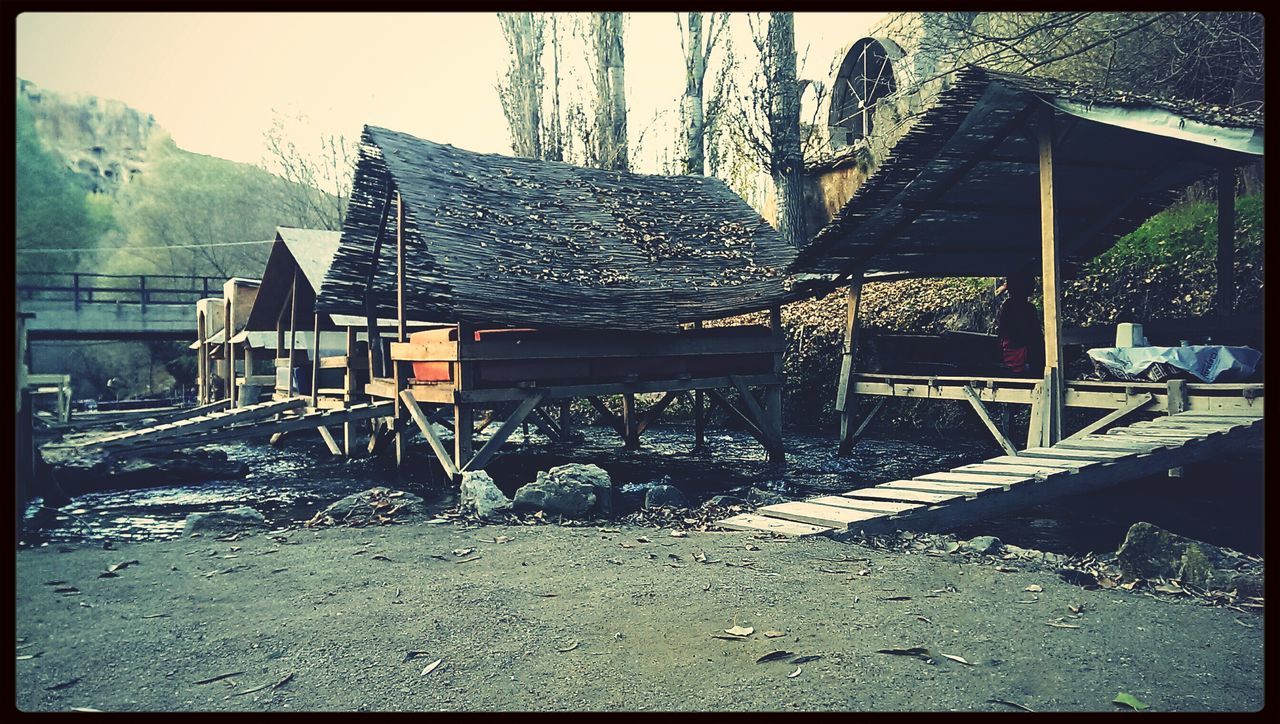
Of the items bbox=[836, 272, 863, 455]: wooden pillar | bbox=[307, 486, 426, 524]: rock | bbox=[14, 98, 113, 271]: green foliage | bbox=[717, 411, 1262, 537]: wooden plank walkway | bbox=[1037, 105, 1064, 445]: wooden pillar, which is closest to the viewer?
bbox=[14, 98, 113, 271]: green foliage

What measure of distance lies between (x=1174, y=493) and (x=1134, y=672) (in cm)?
616

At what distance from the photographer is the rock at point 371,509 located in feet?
28.3

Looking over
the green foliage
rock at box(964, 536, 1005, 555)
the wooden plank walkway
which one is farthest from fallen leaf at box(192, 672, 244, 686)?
rock at box(964, 536, 1005, 555)

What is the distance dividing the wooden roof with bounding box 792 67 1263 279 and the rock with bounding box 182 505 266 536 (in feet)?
23.7

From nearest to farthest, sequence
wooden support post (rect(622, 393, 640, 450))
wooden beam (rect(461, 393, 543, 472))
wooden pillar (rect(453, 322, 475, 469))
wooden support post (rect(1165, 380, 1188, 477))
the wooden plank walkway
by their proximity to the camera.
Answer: the wooden plank walkway
wooden support post (rect(1165, 380, 1188, 477))
wooden pillar (rect(453, 322, 475, 469))
wooden beam (rect(461, 393, 543, 472))
wooden support post (rect(622, 393, 640, 450))

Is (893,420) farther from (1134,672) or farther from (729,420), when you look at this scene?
(1134,672)

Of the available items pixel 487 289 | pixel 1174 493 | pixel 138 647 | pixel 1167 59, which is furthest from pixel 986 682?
pixel 1167 59

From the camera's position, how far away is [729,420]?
17.9 metres

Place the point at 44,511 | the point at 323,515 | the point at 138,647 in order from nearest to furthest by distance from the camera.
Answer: the point at 138,647 < the point at 323,515 < the point at 44,511

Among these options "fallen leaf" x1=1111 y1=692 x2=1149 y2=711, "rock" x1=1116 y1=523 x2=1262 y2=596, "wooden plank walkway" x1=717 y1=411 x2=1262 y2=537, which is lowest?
"fallen leaf" x1=1111 y1=692 x2=1149 y2=711

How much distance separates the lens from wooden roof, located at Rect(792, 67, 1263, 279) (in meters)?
7.73

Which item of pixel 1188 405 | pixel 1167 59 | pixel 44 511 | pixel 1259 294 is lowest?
pixel 44 511

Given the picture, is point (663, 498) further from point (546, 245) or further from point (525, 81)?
point (525, 81)

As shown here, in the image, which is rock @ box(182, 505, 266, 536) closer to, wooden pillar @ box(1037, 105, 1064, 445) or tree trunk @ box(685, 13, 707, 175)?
wooden pillar @ box(1037, 105, 1064, 445)
